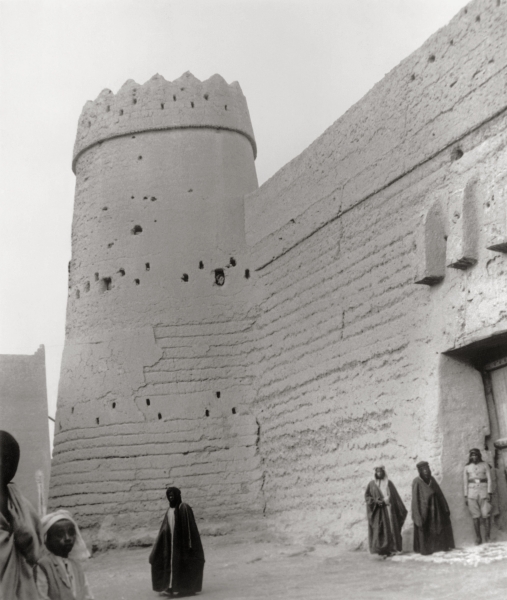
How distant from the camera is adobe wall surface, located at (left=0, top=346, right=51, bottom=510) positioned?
1912cm

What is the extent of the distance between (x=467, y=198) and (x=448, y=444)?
2185 mm

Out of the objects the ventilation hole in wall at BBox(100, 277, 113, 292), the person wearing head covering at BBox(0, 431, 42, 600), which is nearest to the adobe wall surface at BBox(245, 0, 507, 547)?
the ventilation hole in wall at BBox(100, 277, 113, 292)

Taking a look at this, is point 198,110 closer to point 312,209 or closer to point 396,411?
point 312,209

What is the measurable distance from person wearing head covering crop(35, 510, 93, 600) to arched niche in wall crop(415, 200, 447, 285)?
4.87 metres

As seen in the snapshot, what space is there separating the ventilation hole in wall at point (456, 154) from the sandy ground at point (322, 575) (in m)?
3.48

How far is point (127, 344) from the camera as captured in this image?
1108 cm

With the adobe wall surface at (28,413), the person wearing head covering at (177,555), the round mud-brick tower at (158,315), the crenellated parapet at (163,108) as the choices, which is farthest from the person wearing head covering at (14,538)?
the adobe wall surface at (28,413)

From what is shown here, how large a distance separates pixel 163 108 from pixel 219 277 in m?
2.57

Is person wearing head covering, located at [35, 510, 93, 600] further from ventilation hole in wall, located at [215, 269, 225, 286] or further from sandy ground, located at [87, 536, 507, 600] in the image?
ventilation hole in wall, located at [215, 269, 225, 286]

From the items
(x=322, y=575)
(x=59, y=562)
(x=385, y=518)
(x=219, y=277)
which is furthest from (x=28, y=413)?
(x=59, y=562)

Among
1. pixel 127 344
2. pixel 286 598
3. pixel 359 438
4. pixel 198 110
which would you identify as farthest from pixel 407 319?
pixel 198 110

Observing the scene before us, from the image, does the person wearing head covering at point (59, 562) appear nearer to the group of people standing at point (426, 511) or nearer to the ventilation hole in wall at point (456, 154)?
the group of people standing at point (426, 511)

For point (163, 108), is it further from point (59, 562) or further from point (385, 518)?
point (59, 562)

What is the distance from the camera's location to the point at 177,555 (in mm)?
7043
